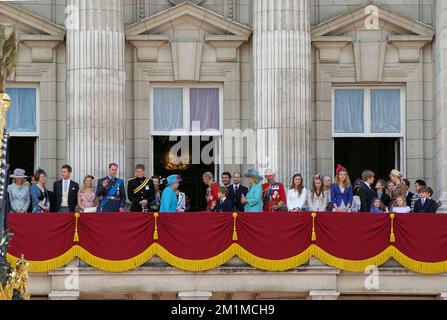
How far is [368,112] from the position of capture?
42844 mm

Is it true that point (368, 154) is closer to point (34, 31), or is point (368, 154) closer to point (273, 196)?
point (273, 196)

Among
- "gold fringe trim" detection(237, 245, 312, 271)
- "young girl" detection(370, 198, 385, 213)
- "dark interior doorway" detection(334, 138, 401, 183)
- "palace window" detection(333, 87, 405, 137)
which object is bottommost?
"gold fringe trim" detection(237, 245, 312, 271)

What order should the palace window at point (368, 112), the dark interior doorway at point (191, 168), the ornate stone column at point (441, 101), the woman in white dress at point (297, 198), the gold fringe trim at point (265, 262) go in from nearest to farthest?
the gold fringe trim at point (265, 262) → the woman in white dress at point (297, 198) → the dark interior doorway at point (191, 168) → the ornate stone column at point (441, 101) → the palace window at point (368, 112)

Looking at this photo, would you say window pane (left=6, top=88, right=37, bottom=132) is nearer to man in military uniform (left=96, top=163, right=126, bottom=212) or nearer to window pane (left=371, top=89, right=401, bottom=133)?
man in military uniform (left=96, top=163, right=126, bottom=212)

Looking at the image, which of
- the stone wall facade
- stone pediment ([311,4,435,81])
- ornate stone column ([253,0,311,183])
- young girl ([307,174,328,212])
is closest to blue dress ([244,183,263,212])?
young girl ([307,174,328,212])

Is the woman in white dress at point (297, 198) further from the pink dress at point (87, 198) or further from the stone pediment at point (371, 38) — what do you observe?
the stone pediment at point (371, 38)

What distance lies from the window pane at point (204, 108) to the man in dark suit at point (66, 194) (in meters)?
6.80

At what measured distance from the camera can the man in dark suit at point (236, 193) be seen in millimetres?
36188

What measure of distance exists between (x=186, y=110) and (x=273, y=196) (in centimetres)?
730

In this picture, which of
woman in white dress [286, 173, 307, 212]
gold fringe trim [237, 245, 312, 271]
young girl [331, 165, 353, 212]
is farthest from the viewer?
woman in white dress [286, 173, 307, 212]

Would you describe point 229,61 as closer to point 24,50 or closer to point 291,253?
point 24,50

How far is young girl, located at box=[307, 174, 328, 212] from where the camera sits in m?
35.6

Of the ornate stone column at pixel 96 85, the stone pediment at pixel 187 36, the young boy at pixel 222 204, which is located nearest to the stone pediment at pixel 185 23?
the stone pediment at pixel 187 36

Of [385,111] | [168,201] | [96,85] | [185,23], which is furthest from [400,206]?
[185,23]
